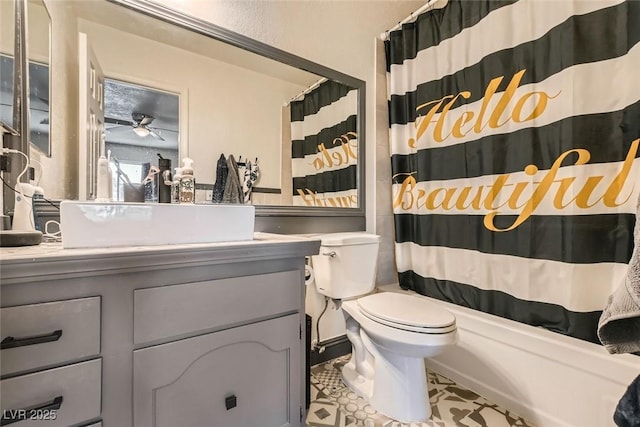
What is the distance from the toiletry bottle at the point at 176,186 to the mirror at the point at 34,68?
1.32 ft

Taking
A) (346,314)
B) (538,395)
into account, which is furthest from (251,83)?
(538,395)

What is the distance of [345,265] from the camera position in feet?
5.01

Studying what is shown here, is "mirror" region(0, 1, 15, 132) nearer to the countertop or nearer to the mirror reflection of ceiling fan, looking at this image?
the mirror reflection of ceiling fan

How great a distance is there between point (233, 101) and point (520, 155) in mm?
1381

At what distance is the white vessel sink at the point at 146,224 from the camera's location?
2.41 ft

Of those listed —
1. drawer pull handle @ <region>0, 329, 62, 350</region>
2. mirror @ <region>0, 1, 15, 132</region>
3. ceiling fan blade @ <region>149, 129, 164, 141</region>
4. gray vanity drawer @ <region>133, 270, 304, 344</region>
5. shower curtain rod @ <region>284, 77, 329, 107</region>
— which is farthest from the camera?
shower curtain rod @ <region>284, 77, 329, 107</region>

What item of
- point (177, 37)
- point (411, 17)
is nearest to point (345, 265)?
point (177, 37)

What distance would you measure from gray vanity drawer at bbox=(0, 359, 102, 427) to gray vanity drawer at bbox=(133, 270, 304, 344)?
114 millimetres

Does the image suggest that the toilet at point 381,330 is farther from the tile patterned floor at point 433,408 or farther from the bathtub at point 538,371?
the bathtub at point 538,371

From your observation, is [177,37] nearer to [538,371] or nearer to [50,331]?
[50,331]

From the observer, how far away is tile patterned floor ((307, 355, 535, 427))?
1266 millimetres

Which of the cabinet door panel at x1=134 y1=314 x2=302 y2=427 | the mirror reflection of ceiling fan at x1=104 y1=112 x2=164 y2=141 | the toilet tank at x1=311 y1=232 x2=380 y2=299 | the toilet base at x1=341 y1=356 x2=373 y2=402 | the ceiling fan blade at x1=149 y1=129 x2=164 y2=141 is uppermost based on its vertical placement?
the mirror reflection of ceiling fan at x1=104 y1=112 x2=164 y2=141

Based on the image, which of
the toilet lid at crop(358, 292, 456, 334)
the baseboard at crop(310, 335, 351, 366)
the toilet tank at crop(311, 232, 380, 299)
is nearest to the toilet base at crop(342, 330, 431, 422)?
the toilet lid at crop(358, 292, 456, 334)

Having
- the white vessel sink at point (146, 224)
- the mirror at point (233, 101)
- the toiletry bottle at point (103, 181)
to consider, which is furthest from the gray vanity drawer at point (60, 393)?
the mirror at point (233, 101)
